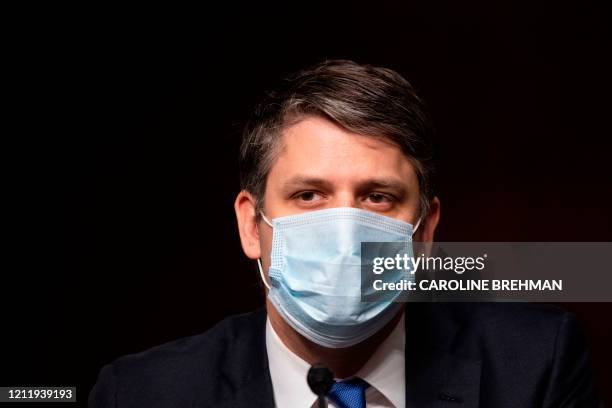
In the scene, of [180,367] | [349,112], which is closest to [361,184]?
[349,112]

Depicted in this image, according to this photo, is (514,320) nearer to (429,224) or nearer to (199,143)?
(429,224)

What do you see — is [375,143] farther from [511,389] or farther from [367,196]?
[511,389]

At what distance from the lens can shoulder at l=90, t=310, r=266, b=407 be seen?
2.25m

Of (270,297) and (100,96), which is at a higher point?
(100,96)

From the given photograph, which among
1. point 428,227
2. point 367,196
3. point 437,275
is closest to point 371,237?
point 367,196

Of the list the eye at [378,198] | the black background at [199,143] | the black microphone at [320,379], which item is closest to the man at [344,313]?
the eye at [378,198]

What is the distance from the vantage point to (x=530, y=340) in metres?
2.24

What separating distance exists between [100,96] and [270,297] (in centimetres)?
111

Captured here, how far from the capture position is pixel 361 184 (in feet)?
6.72

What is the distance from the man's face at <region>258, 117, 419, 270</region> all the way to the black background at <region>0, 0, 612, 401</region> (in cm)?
85

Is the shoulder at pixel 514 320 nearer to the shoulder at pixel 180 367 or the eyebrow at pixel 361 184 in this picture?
the eyebrow at pixel 361 184

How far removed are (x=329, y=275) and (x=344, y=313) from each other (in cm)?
9
